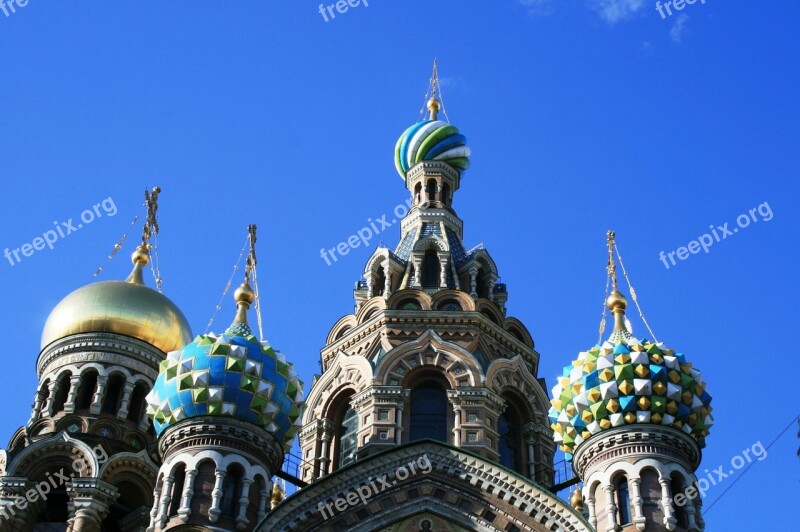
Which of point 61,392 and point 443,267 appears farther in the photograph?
point 443,267

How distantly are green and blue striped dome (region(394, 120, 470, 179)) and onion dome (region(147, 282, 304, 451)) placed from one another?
308 inches

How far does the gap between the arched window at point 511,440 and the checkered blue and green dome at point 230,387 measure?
344 centimetres

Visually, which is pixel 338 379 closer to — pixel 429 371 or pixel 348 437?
pixel 348 437

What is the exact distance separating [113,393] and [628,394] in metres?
8.22

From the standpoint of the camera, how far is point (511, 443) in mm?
19000

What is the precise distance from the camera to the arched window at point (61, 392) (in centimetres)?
1962

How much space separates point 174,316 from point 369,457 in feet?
18.4

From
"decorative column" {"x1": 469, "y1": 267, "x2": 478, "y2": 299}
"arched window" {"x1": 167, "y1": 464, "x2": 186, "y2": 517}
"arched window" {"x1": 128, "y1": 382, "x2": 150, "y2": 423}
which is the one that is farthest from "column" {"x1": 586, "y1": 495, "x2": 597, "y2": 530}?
"arched window" {"x1": 128, "y1": 382, "x2": 150, "y2": 423}

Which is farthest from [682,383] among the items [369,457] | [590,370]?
[369,457]

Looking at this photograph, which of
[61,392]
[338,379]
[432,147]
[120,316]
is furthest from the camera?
[432,147]

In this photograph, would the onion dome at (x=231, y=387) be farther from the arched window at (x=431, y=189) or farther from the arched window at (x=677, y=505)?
the arched window at (x=431, y=189)

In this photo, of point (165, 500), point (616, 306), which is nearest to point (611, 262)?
point (616, 306)

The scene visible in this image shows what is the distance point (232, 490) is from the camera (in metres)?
15.5

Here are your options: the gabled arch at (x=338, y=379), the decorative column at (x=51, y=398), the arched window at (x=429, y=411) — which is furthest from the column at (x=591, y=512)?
the decorative column at (x=51, y=398)
